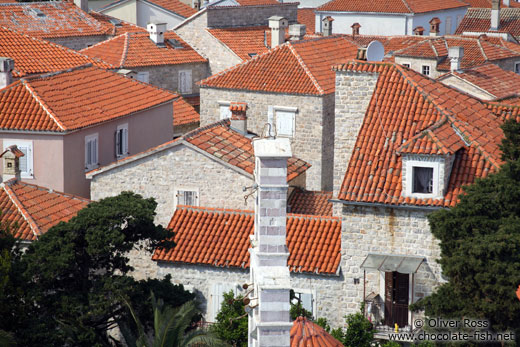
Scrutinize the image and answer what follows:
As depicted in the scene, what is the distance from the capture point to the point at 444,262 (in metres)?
24.9

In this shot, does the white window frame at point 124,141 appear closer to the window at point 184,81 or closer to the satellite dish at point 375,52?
the satellite dish at point 375,52

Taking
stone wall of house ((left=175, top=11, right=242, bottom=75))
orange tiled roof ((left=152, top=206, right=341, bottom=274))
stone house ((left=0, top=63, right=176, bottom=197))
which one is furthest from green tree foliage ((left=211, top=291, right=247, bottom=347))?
stone wall of house ((left=175, top=11, right=242, bottom=75))

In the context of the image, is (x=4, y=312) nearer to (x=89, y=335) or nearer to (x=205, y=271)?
(x=89, y=335)

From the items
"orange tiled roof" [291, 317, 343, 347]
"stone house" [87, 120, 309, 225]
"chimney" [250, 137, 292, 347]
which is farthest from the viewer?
"stone house" [87, 120, 309, 225]

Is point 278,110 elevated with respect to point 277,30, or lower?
lower

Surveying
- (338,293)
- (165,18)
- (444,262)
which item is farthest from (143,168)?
(165,18)

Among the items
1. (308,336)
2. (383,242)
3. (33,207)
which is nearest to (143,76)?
(33,207)

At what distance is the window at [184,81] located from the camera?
56.6 m

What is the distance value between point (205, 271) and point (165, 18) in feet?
148

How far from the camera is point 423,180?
27391mm

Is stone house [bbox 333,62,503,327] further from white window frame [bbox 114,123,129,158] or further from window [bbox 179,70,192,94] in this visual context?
window [bbox 179,70,192,94]

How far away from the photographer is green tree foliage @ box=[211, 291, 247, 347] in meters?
26.4

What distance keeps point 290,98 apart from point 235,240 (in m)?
15.9

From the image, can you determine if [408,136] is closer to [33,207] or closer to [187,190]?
[187,190]
